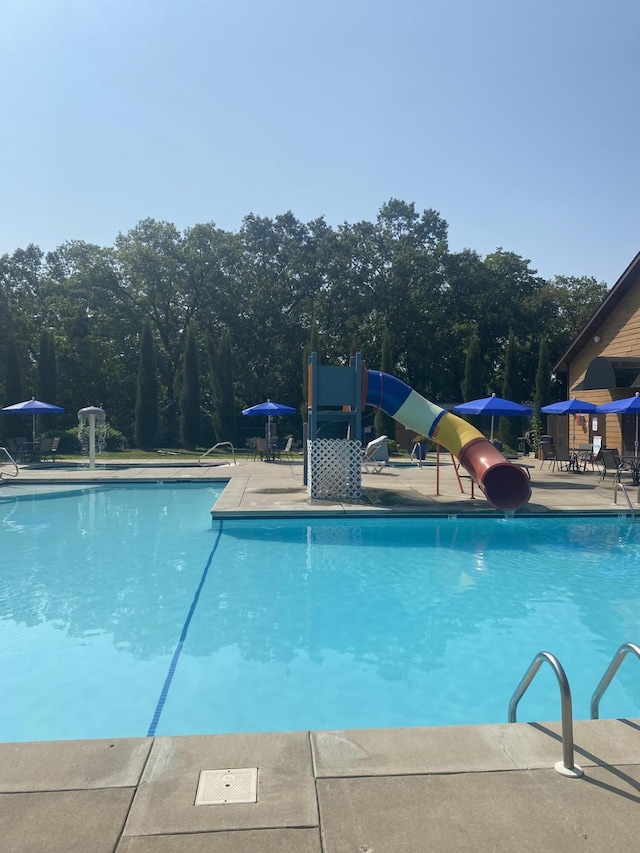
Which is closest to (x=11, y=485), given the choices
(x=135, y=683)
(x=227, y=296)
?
(x=135, y=683)

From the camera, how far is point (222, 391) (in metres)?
30.5

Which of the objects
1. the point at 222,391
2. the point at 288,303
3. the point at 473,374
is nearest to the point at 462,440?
the point at 473,374

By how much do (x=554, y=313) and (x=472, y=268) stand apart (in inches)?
212

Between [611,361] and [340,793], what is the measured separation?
18.2m

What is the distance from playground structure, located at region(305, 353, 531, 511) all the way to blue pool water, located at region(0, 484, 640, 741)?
149cm

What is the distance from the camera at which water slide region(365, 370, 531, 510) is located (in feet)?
39.4

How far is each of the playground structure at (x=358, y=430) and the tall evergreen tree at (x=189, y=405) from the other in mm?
17328

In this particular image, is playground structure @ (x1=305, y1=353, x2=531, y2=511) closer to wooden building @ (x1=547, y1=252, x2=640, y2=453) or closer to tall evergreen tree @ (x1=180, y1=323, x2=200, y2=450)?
wooden building @ (x1=547, y1=252, x2=640, y2=453)

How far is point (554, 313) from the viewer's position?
37.2 m

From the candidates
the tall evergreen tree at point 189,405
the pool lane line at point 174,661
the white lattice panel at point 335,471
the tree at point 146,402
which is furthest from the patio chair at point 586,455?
the tree at point 146,402

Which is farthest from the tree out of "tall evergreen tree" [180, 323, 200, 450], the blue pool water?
the blue pool water

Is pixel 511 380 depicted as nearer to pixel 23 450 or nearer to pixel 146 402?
pixel 146 402

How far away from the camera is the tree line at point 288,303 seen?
34.8m

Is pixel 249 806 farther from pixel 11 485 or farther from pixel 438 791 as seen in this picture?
pixel 11 485
